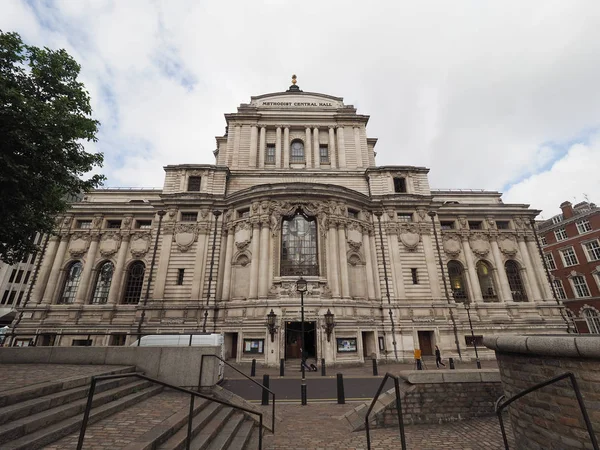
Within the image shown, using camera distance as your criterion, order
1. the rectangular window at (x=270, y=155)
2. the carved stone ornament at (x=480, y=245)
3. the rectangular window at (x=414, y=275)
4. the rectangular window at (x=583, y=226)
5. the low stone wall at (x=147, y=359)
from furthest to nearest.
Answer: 1. the rectangular window at (x=583, y=226)
2. the rectangular window at (x=270, y=155)
3. the carved stone ornament at (x=480, y=245)
4. the rectangular window at (x=414, y=275)
5. the low stone wall at (x=147, y=359)

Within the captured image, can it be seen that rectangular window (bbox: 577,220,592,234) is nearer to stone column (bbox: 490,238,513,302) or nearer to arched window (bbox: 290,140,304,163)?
stone column (bbox: 490,238,513,302)

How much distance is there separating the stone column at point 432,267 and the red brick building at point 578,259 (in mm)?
15751

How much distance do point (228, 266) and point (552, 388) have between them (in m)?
23.8

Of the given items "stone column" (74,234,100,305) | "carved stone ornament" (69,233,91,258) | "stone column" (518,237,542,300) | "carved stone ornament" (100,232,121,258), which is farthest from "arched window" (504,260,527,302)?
"carved stone ornament" (69,233,91,258)

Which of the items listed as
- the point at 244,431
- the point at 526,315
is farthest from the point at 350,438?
the point at 526,315

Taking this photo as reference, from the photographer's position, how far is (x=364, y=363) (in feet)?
73.0

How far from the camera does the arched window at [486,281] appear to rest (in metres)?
29.8

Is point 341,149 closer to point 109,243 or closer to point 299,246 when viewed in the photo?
point 299,246

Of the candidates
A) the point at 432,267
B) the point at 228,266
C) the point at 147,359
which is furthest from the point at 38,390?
the point at 432,267

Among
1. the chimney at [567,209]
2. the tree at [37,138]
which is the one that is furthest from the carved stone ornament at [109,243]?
the chimney at [567,209]

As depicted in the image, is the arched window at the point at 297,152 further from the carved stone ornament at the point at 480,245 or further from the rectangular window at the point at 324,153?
the carved stone ornament at the point at 480,245

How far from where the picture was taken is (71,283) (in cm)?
2908

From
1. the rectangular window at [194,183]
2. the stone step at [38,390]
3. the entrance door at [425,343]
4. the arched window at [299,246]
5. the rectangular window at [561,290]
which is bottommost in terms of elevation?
the entrance door at [425,343]

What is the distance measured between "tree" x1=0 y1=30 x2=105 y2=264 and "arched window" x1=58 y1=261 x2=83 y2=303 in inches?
662
